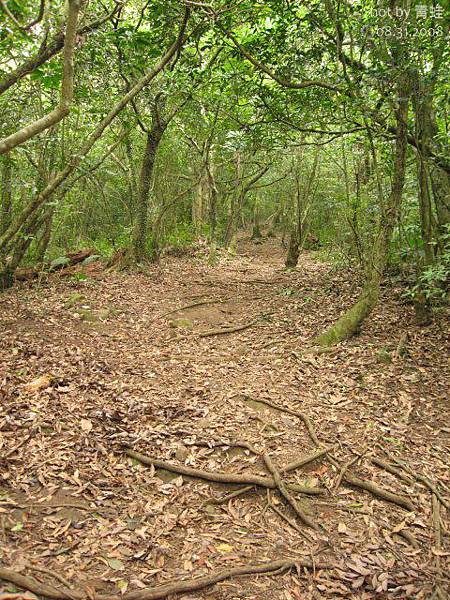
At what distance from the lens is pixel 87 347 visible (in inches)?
Answer: 283

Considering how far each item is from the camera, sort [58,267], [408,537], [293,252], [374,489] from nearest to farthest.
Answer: [408,537] < [374,489] < [58,267] < [293,252]

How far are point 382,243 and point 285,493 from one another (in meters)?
4.58

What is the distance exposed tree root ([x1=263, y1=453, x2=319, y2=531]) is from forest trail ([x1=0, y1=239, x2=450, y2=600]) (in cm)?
8

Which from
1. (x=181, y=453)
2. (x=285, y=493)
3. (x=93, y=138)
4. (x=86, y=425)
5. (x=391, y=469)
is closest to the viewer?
(x=285, y=493)

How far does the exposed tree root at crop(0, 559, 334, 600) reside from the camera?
2.93m

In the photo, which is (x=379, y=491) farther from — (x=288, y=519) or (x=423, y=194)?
(x=423, y=194)

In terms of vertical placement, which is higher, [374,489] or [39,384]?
[39,384]

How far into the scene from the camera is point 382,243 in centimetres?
711

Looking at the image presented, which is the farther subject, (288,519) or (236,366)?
(236,366)

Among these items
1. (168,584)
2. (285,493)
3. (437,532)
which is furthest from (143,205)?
(437,532)

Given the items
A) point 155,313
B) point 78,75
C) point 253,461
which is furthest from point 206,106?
point 253,461

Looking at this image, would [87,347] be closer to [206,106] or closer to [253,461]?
[253,461]

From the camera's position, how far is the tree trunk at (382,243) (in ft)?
21.9

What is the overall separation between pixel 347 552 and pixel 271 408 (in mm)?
2278
